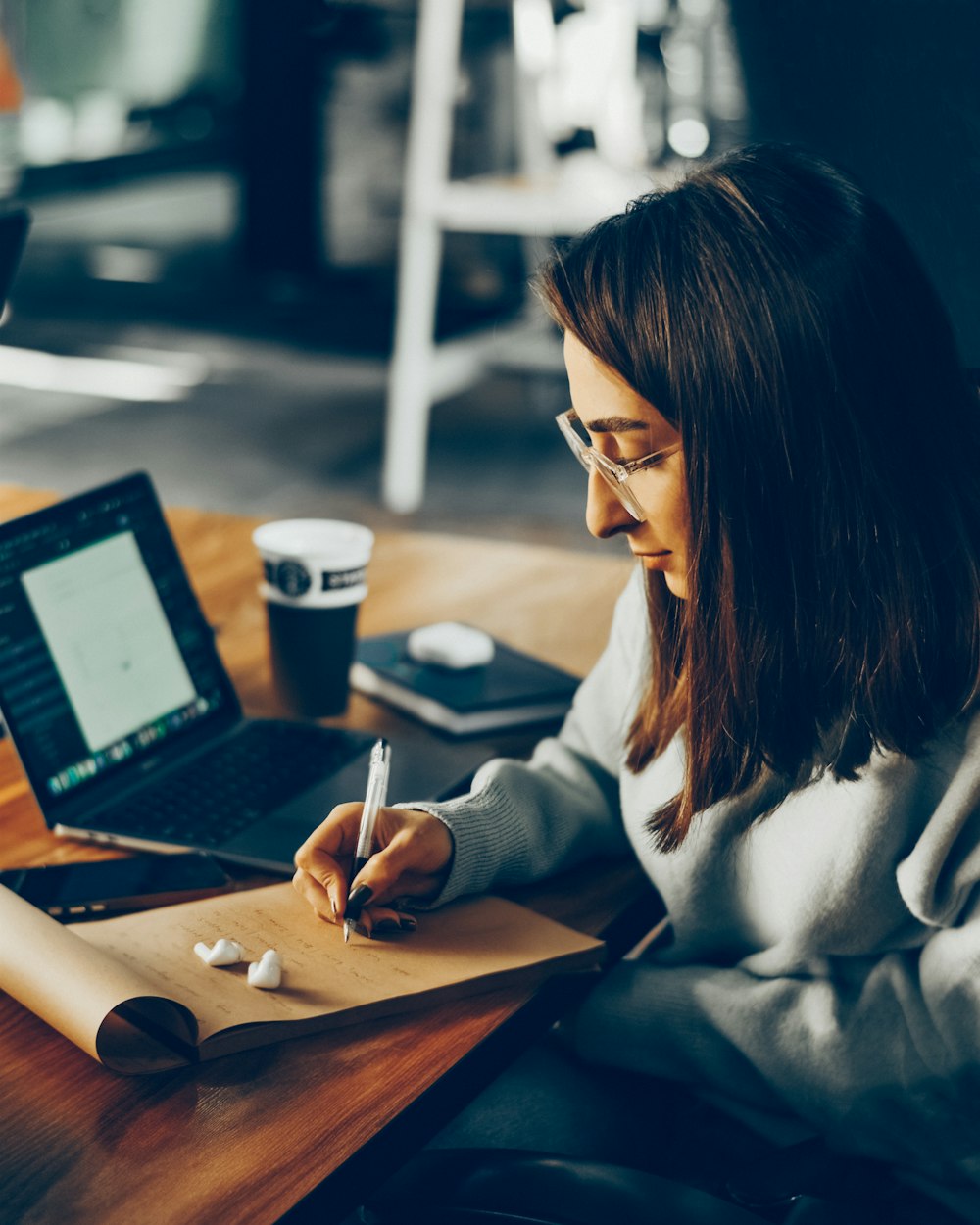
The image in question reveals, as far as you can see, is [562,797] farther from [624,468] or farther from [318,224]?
[318,224]

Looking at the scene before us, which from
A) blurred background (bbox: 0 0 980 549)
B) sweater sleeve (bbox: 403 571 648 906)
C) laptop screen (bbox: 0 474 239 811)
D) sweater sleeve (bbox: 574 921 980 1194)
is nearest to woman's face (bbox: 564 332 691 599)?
sweater sleeve (bbox: 403 571 648 906)

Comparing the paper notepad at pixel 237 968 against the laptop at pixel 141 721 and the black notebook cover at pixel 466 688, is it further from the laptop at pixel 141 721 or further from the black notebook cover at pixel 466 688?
the black notebook cover at pixel 466 688

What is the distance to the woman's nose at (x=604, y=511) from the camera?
0.93m

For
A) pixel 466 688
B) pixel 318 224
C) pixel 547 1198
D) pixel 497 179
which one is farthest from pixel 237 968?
pixel 318 224

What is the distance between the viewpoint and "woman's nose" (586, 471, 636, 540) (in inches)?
36.6

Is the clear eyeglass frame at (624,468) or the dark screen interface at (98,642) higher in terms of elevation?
the clear eyeglass frame at (624,468)

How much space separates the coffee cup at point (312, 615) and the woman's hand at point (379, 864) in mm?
276

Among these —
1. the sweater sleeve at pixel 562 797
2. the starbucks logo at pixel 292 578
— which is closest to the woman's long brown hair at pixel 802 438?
the sweater sleeve at pixel 562 797

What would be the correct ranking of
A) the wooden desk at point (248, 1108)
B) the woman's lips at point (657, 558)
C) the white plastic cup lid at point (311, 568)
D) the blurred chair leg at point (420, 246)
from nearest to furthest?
the wooden desk at point (248, 1108) → the woman's lips at point (657, 558) → the white plastic cup lid at point (311, 568) → the blurred chair leg at point (420, 246)

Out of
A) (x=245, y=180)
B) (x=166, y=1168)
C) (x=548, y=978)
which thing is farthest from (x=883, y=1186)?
(x=245, y=180)

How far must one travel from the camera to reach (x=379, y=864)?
89 cm

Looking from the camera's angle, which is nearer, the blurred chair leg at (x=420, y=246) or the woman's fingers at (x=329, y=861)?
the woman's fingers at (x=329, y=861)

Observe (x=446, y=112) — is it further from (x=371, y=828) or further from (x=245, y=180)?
(x=371, y=828)

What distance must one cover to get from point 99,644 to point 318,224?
4.49m
